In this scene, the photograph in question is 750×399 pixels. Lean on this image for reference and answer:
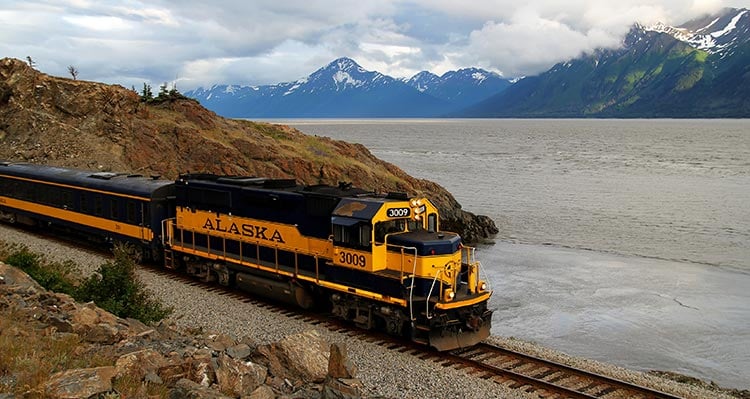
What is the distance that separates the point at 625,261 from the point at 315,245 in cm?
2676

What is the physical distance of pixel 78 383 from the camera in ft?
27.4

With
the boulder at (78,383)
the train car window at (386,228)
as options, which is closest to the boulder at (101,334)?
the boulder at (78,383)

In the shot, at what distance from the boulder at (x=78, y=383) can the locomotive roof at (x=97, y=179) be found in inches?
657

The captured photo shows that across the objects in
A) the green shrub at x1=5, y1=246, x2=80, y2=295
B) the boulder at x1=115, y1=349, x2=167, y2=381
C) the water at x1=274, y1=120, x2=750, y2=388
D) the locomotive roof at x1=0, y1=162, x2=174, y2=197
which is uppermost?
the locomotive roof at x1=0, y1=162, x2=174, y2=197

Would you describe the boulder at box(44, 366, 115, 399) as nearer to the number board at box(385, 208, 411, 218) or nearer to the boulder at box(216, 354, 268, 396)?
the boulder at box(216, 354, 268, 396)

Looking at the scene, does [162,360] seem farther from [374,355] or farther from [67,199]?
[67,199]

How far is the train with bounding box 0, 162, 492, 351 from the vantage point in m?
16.3

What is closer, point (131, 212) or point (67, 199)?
point (131, 212)

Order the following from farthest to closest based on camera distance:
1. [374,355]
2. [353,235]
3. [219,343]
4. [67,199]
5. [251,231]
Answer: [67,199]
[251,231]
[353,235]
[374,355]
[219,343]

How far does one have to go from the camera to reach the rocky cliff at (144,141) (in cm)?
4538

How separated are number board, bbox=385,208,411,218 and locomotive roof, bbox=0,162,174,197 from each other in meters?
11.9

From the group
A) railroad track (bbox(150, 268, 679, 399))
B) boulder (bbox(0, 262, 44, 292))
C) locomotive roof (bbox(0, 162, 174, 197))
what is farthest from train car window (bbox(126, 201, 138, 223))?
railroad track (bbox(150, 268, 679, 399))

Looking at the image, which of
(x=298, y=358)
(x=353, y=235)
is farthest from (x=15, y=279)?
(x=353, y=235)

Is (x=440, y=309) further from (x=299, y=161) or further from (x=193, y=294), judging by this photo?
(x=299, y=161)
